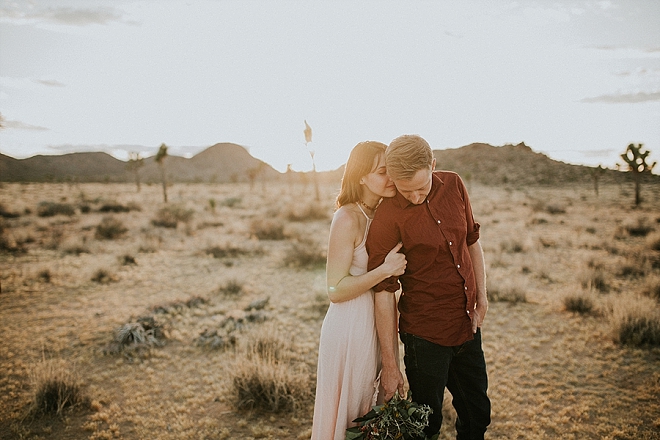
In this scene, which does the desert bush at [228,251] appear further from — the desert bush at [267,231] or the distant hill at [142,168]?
the distant hill at [142,168]

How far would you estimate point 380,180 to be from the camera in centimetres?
222

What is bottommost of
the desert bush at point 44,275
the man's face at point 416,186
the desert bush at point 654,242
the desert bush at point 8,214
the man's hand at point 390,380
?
the desert bush at point 44,275

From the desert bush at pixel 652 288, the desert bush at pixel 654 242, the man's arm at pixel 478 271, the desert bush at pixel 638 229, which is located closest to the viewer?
the man's arm at pixel 478 271

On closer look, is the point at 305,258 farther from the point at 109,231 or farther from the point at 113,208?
the point at 113,208

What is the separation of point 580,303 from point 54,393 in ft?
28.1

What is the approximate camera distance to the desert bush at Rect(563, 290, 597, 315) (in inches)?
260

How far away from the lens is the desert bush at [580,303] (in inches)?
260

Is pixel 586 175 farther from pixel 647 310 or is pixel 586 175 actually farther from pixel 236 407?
pixel 236 407

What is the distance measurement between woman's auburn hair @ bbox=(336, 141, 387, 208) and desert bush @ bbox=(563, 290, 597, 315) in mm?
6427

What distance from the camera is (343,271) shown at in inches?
91.2

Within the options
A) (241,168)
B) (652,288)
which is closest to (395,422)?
(652,288)

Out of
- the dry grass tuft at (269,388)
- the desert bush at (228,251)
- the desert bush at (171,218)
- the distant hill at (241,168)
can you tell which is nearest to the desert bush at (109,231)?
the desert bush at (171,218)

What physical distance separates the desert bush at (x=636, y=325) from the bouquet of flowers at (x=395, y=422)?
5.07m

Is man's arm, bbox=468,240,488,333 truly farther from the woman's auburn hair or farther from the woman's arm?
the woman's auburn hair
